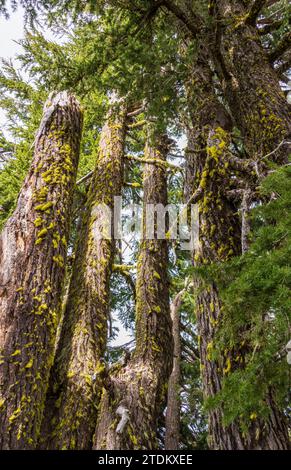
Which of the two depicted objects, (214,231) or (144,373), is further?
(144,373)

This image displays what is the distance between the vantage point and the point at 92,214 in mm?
5895

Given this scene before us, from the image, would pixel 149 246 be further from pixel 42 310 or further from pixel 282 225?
pixel 282 225

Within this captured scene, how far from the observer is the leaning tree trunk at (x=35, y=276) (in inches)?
137

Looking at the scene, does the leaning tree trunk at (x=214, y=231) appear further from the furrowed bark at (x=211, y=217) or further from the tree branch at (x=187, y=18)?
the tree branch at (x=187, y=18)

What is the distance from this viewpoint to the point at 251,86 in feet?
13.1

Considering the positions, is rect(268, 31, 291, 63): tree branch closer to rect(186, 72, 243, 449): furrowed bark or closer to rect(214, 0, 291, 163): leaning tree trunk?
rect(214, 0, 291, 163): leaning tree trunk

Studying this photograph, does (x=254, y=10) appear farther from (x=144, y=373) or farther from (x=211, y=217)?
(x=144, y=373)

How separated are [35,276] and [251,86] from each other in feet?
9.98

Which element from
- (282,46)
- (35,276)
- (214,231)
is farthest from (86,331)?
(282,46)

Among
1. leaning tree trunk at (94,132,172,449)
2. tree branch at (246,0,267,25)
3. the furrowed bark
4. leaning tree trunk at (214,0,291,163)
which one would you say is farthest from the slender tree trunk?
tree branch at (246,0,267,25)

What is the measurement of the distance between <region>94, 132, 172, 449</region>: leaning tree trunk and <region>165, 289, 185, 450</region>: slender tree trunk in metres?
2.80

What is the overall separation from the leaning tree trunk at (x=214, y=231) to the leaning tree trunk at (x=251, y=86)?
218mm

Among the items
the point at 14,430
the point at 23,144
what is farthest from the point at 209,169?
the point at 23,144

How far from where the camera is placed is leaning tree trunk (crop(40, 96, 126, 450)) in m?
3.94
